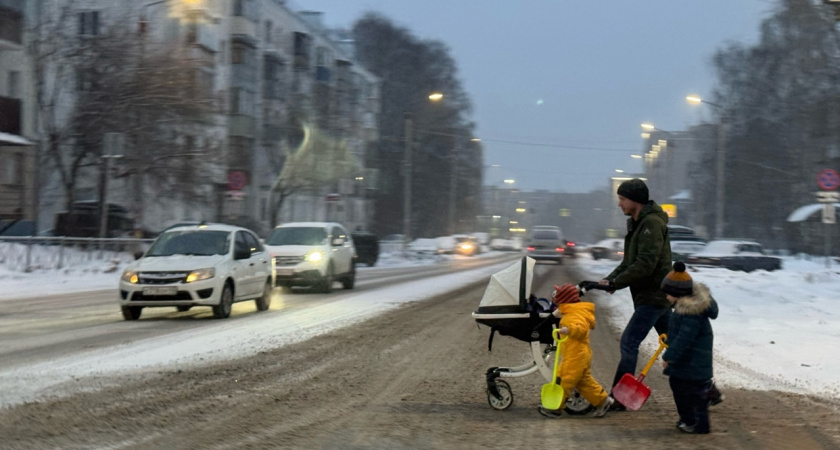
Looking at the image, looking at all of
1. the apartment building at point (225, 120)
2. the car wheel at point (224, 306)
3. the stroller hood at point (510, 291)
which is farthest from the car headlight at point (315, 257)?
the stroller hood at point (510, 291)

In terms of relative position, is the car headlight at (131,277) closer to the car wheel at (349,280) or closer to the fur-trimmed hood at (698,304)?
the car wheel at (349,280)

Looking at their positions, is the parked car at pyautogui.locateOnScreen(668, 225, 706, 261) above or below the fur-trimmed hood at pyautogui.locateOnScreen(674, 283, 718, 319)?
below

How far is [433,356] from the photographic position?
443 inches

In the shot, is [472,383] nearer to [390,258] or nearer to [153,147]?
[153,147]

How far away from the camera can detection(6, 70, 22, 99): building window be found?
40938mm

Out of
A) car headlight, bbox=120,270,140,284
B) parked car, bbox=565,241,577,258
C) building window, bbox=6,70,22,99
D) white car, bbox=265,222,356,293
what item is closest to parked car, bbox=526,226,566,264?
parked car, bbox=565,241,577,258

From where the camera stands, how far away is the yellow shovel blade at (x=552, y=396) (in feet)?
24.1

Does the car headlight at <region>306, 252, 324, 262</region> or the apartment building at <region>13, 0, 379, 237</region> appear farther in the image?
the apartment building at <region>13, 0, 379, 237</region>

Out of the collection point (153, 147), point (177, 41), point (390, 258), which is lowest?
point (390, 258)

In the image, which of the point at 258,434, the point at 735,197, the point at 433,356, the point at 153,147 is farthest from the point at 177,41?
the point at 735,197

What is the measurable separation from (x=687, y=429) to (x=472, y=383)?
264cm

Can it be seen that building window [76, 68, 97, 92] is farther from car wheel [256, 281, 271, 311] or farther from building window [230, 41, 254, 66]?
building window [230, 41, 254, 66]

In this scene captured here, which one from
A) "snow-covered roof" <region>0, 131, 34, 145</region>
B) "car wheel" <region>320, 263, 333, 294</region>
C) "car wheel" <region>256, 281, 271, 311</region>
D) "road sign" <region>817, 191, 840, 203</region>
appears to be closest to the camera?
"car wheel" <region>256, 281, 271, 311</region>

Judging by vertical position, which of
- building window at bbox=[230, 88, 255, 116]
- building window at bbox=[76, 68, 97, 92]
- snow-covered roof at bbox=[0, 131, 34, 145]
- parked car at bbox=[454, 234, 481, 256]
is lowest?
parked car at bbox=[454, 234, 481, 256]
